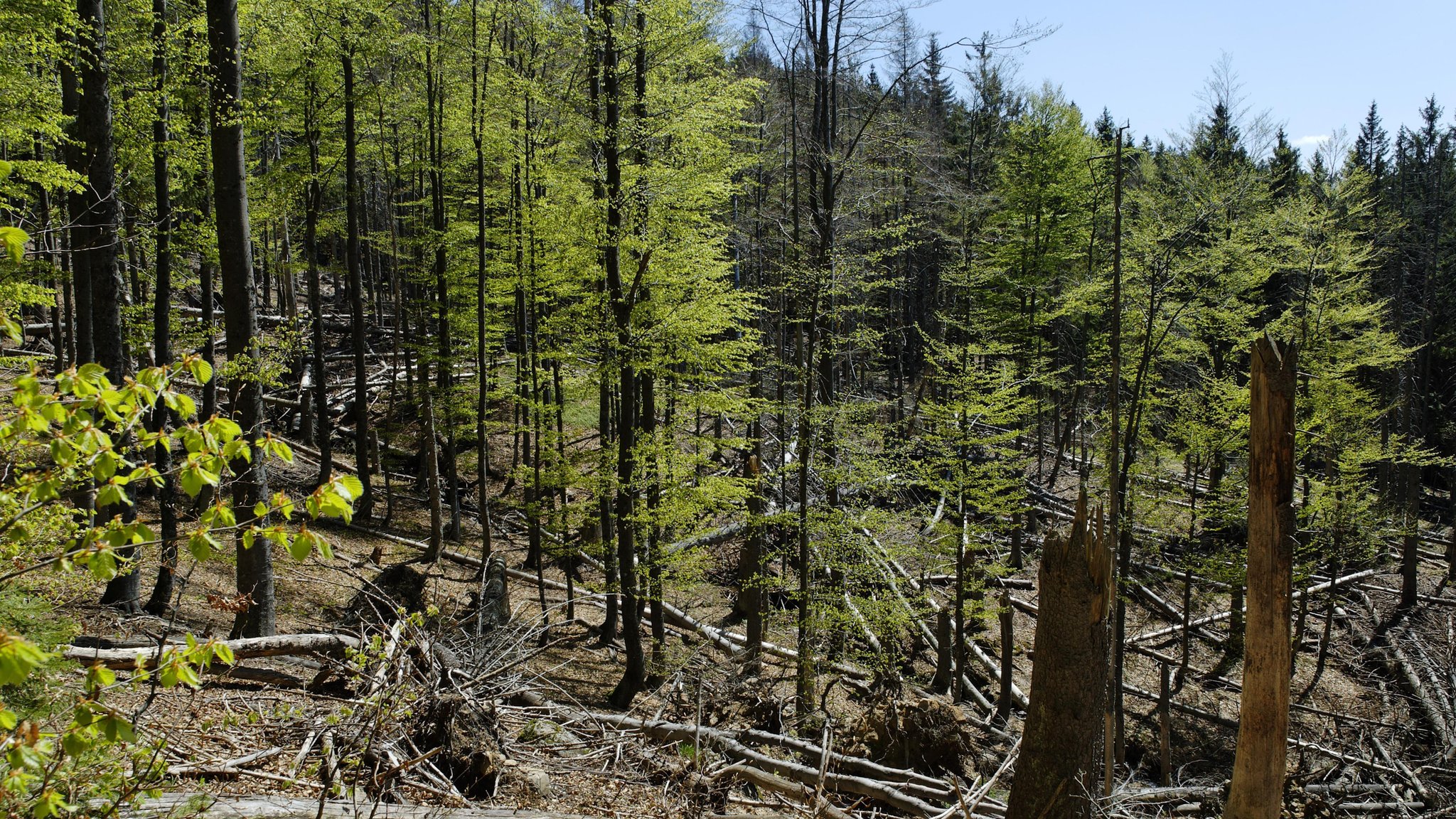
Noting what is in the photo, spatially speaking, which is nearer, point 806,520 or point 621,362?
point 621,362

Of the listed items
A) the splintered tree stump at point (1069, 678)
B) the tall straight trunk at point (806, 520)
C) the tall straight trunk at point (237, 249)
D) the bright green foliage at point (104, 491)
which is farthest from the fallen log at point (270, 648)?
the tall straight trunk at point (806, 520)

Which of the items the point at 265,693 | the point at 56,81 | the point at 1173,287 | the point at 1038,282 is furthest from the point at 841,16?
the point at 1038,282

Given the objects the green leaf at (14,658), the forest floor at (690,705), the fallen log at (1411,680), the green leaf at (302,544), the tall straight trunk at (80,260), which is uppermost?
the tall straight trunk at (80,260)

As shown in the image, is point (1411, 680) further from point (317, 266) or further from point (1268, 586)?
point (317, 266)

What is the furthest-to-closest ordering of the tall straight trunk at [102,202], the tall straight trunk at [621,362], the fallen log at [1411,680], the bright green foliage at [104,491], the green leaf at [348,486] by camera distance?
the fallen log at [1411,680]
the tall straight trunk at [621,362]
the tall straight trunk at [102,202]
the green leaf at [348,486]
the bright green foliage at [104,491]

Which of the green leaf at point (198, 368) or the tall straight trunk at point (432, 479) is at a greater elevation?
the green leaf at point (198, 368)

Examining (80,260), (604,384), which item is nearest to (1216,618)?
(604,384)

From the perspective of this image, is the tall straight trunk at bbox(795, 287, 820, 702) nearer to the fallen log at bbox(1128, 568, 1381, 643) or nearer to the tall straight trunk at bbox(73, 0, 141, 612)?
the tall straight trunk at bbox(73, 0, 141, 612)

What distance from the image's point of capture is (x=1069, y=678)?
4918 mm

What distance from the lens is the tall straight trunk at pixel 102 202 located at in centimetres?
873

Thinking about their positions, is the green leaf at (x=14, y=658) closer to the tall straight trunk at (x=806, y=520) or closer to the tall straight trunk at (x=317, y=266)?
the tall straight trunk at (x=806, y=520)

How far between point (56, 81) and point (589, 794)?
11896 mm

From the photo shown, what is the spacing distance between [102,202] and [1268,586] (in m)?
11.8

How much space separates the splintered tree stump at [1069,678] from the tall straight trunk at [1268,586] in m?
0.90
